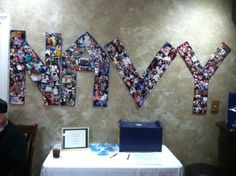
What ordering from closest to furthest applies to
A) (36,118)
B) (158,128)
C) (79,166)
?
(79,166) < (158,128) < (36,118)

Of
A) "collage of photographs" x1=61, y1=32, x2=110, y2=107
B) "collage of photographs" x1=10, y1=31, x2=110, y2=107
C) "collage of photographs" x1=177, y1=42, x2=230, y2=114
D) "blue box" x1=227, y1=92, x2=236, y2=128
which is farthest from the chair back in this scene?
"blue box" x1=227, y1=92, x2=236, y2=128

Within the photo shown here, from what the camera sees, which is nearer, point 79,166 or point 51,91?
point 79,166

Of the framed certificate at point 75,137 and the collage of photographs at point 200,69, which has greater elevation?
the collage of photographs at point 200,69

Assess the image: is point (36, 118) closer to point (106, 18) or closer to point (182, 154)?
point (106, 18)

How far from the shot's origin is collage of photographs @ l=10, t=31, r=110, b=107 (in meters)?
2.83

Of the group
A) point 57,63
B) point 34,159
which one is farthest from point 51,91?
point 34,159

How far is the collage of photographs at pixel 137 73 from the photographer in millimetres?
2908

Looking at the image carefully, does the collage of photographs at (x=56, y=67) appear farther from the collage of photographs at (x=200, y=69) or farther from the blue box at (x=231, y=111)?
the blue box at (x=231, y=111)

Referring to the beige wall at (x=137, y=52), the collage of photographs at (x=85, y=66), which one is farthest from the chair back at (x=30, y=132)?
the collage of photographs at (x=85, y=66)

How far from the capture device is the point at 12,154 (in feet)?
7.75

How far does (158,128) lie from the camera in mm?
Result: 2719

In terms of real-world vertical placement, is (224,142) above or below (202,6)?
below

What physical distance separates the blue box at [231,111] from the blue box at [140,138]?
65 cm

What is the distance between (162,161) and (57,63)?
1.34 m
